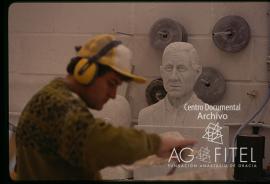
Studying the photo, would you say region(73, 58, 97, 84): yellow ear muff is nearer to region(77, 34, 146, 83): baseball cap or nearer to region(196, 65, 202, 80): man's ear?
region(77, 34, 146, 83): baseball cap

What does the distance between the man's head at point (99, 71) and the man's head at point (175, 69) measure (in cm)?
18

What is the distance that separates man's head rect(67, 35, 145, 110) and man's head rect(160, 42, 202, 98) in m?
0.18

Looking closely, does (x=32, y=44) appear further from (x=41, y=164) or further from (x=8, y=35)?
(x=41, y=164)

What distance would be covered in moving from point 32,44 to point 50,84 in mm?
222

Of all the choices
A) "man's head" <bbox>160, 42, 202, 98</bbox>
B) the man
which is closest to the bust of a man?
"man's head" <bbox>160, 42, 202, 98</bbox>

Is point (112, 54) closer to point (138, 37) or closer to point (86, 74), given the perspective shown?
point (86, 74)

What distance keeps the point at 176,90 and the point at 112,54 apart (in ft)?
0.91

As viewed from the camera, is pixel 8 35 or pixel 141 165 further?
pixel 8 35

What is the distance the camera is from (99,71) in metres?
1.01

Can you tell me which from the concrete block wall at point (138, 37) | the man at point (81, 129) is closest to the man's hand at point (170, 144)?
the man at point (81, 129)

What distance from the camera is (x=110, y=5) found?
1.18m

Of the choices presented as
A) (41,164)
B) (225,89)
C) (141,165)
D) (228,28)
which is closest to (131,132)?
(141,165)

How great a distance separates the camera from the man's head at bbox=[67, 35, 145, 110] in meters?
1.01

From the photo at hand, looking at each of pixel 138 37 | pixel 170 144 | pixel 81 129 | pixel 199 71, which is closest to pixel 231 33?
pixel 199 71
